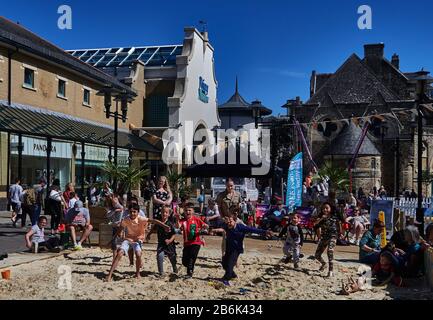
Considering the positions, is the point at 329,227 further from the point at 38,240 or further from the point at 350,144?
the point at 350,144

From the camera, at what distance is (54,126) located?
22.9 metres

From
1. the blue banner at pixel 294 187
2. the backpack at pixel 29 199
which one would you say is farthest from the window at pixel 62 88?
the blue banner at pixel 294 187

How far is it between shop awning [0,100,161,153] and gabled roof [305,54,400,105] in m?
21.9

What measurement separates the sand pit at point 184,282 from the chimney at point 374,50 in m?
41.4

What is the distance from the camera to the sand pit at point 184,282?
7809mm

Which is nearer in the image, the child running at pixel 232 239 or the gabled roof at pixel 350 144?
the child running at pixel 232 239

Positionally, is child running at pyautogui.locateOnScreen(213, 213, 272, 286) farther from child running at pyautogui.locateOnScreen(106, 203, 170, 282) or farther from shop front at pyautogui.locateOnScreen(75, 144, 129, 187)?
shop front at pyautogui.locateOnScreen(75, 144, 129, 187)

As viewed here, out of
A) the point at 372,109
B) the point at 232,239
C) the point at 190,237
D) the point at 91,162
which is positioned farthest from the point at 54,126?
the point at 372,109

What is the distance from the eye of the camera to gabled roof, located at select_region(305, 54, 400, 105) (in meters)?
45.7

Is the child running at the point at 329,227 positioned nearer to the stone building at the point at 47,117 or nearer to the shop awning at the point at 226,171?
the stone building at the point at 47,117

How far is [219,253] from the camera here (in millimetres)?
12289

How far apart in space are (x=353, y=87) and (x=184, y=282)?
41151 mm
